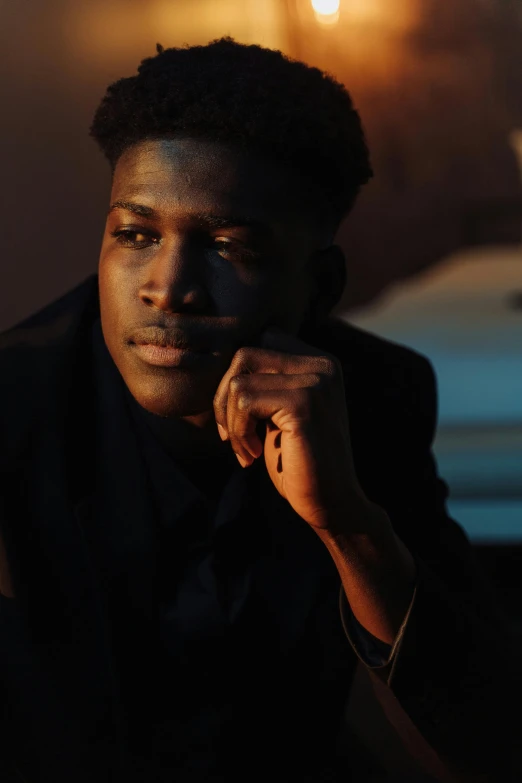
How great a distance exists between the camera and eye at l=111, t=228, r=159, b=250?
911mm

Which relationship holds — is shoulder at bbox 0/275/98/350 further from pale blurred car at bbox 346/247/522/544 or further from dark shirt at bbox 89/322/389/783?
pale blurred car at bbox 346/247/522/544

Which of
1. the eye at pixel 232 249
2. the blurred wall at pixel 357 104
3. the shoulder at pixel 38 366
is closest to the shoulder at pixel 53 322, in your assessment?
the shoulder at pixel 38 366

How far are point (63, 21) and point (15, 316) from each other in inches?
18.0

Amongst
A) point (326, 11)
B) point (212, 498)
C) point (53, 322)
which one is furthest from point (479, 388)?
point (53, 322)

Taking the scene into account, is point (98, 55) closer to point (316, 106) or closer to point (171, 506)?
point (316, 106)

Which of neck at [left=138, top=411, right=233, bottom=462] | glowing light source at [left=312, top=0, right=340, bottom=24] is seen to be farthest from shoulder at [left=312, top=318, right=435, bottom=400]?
glowing light source at [left=312, top=0, right=340, bottom=24]

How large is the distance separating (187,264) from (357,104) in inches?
31.6

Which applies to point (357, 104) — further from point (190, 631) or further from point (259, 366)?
point (190, 631)

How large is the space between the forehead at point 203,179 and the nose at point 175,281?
41mm

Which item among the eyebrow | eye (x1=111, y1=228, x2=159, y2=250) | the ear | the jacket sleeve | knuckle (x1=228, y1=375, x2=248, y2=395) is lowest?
the jacket sleeve

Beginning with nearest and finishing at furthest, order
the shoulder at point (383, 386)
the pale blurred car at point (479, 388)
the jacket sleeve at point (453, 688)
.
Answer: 1. the jacket sleeve at point (453, 688)
2. the shoulder at point (383, 386)
3. the pale blurred car at point (479, 388)

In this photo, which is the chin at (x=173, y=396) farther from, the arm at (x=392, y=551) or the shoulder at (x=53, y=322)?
the shoulder at (x=53, y=322)

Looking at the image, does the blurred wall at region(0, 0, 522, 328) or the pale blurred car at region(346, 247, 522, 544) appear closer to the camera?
the blurred wall at region(0, 0, 522, 328)

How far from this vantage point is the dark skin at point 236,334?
0.87 m
